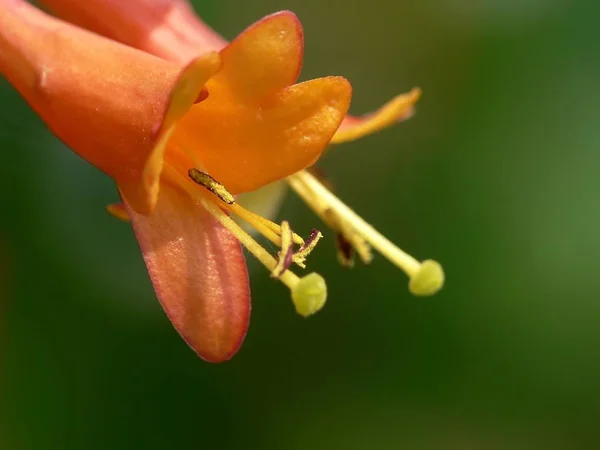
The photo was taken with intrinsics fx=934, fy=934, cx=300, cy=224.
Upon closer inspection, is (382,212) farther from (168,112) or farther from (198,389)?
(168,112)

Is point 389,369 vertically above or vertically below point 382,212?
below

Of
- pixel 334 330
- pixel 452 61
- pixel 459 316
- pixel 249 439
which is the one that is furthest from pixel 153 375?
pixel 452 61

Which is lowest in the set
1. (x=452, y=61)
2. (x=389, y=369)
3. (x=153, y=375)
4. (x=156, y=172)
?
(x=156, y=172)

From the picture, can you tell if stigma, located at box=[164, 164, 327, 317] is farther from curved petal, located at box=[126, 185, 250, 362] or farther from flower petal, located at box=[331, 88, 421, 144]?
flower petal, located at box=[331, 88, 421, 144]

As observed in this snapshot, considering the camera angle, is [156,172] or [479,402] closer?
[156,172]

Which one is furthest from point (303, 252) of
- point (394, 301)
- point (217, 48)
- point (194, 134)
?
point (394, 301)

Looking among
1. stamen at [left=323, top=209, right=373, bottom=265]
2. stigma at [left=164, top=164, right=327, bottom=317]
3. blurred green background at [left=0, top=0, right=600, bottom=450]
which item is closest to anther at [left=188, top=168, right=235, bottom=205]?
stigma at [left=164, top=164, right=327, bottom=317]

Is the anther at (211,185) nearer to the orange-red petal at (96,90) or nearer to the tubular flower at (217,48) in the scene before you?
the orange-red petal at (96,90)
